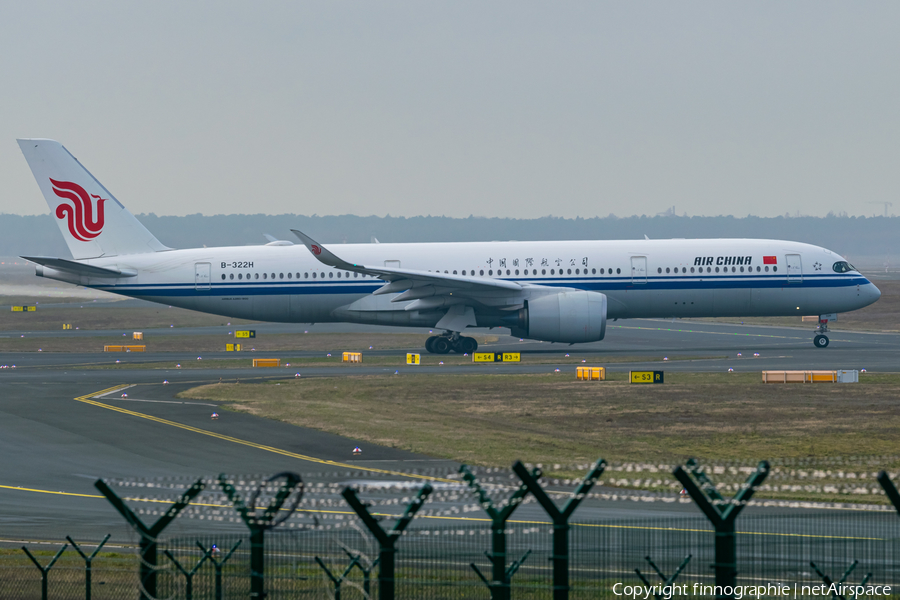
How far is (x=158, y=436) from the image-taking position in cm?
2634

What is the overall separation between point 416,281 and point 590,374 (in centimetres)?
1109

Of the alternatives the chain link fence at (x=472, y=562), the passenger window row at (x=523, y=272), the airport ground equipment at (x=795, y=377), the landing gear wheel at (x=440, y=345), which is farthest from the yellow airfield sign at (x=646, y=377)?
the chain link fence at (x=472, y=562)

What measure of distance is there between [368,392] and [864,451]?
17.5 metres

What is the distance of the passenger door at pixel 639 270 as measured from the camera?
46094 mm

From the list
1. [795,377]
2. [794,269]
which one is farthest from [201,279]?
[794,269]

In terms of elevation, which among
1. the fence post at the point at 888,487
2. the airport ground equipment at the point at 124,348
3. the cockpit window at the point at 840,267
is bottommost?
the airport ground equipment at the point at 124,348

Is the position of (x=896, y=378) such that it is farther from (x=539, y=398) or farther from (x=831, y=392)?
(x=539, y=398)

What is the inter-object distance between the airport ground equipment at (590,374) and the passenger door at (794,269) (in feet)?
47.2

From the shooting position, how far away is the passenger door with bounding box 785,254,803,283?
153 ft

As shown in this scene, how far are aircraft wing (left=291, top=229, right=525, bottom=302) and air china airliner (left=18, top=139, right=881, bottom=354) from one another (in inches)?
3.2

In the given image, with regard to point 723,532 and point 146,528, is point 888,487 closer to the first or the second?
point 723,532

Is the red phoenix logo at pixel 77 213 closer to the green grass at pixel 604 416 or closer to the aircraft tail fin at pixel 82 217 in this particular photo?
the aircraft tail fin at pixel 82 217

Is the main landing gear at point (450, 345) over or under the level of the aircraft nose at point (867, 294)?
under

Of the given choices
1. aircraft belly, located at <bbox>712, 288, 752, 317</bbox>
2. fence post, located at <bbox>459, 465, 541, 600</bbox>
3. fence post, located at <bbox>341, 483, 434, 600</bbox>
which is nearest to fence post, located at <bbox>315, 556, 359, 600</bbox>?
fence post, located at <bbox>341, 483, 434, 600</bbox>
